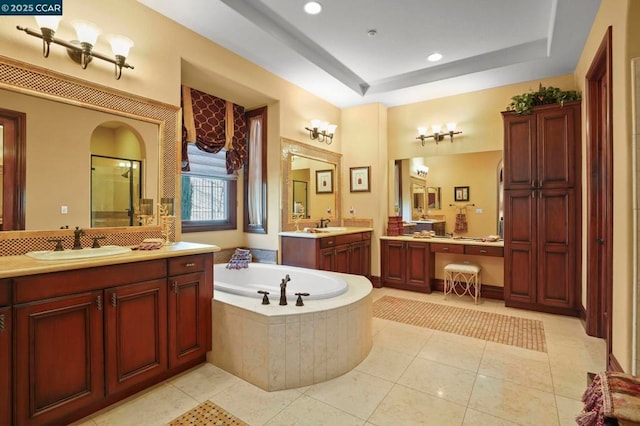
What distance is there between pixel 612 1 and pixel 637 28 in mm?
494

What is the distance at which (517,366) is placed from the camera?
2.31m

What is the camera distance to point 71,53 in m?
2.08

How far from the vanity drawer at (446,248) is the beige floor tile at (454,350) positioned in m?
1.47

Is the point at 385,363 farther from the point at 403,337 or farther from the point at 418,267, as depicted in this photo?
the point at 418,267

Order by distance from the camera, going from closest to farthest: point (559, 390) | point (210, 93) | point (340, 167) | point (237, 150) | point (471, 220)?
point (559, 390), point (210, 93), point (237, 150), point (471, 220), point (340, 167)

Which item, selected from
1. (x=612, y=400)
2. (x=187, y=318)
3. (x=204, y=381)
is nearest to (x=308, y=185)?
(x=187, y=318)

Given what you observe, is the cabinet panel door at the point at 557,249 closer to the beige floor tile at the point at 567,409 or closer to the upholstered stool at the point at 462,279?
the upholstered stool at the point at 462,279

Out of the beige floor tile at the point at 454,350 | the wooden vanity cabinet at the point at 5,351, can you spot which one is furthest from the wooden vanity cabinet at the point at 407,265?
the wooden vanity cabinet at the point at 5,351

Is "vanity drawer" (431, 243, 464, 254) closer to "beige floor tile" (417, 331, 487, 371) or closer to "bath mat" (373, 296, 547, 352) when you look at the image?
"bath mat" (373, 296, 547, 352)

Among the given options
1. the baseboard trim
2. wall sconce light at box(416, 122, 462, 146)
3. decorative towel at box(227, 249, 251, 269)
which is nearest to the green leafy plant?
wall sconce light at box(416, 122, 462, 146)

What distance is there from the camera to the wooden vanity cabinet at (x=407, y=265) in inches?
168

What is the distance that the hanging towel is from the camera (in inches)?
170

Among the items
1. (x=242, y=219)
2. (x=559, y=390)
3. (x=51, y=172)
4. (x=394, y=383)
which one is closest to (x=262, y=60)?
(x=242, y=219)

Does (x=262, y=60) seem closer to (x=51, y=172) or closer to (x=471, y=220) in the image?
(x=51, y=172)
